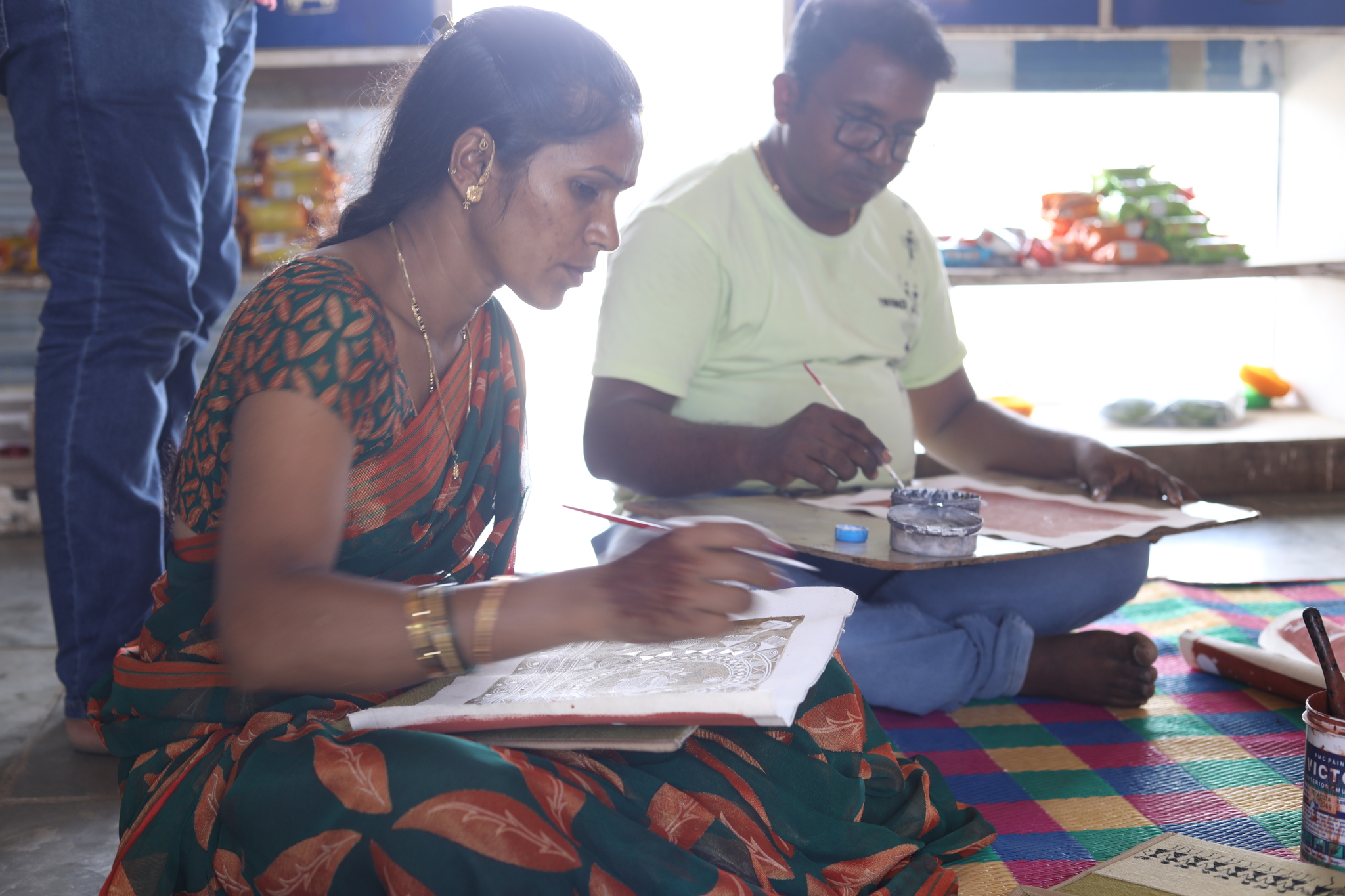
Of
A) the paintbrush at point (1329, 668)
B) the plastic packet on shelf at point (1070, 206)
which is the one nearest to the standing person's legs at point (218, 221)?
the paintbrush at point (1329, 668)

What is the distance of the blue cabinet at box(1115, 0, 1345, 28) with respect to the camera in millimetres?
2969

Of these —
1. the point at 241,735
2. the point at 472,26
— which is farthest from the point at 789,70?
the point at 241,735

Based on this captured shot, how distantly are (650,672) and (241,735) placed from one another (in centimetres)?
36

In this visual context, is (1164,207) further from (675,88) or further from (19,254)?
(19,254)

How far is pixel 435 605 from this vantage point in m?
0.88

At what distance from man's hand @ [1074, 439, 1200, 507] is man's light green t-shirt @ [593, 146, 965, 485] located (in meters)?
0.31

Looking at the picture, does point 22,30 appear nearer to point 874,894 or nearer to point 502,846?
point 502,846

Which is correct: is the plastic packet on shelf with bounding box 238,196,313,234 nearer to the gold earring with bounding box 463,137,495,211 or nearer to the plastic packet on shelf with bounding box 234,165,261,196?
the plastic packet on shelf with bounding box 234,165,261,196

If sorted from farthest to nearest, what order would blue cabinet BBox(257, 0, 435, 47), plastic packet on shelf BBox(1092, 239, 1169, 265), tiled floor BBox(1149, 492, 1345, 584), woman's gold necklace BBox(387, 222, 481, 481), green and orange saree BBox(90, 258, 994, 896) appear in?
plastic packet on shelf BBox(1092, 239, 1169, 265), blue cabinet BBox(257, 0, 435, 47), tiled floor BBox(1149, 492, 1345, 584), woman's gold necklace BBox(387, 222, 481, 481), green and orange saree BBox(90, 258, 994, 896)

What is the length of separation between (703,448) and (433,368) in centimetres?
53

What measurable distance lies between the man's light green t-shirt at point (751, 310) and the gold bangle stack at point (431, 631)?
0.88 m

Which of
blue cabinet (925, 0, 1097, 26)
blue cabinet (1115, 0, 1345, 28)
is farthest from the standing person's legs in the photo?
blue cabinet (1115, 0, 1345, 28)

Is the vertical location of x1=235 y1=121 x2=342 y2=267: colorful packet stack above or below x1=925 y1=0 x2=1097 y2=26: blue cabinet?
below

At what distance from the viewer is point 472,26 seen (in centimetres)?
114
